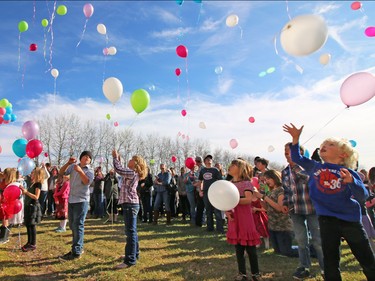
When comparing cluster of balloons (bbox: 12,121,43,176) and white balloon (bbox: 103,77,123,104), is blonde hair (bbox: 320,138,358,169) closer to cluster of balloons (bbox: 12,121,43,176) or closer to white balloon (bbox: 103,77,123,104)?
white balloon (bbox: 103,77,123,104)

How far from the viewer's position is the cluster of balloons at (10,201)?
5695mm

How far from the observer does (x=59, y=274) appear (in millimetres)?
4727

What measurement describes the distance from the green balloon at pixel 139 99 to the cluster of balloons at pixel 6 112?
4391 millimetres

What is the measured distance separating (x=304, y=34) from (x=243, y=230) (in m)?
2.72

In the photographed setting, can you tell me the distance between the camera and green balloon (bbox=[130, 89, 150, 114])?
557cm

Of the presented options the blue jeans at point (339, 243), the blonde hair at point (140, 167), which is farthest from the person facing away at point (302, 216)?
the blonde hair at point (140, 167)

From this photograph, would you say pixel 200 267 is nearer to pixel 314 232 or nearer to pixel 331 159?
pixel 314 232

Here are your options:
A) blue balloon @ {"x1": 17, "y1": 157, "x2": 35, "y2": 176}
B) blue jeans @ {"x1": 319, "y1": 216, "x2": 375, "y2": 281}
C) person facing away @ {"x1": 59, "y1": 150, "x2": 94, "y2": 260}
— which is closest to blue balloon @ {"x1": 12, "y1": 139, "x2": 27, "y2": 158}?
blue balloon @ {"x1": 17, "y1": 157, "x2": 35, "y2": 176}

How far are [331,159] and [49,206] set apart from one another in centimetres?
1208

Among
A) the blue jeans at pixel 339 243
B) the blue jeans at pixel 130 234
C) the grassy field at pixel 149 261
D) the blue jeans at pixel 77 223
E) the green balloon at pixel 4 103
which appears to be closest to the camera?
the blue jeans at pixel 339 243

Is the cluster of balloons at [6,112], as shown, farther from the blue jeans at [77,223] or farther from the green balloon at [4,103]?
the blue jeans at [77,223]

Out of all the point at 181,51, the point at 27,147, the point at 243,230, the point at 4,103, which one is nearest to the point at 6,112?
the point at 4,103

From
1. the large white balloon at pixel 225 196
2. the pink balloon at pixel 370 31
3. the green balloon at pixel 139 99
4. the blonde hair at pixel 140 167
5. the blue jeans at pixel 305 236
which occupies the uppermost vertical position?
the pink balloon at pixel 370 31

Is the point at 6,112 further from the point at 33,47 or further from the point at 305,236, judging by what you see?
the point at 305,236
